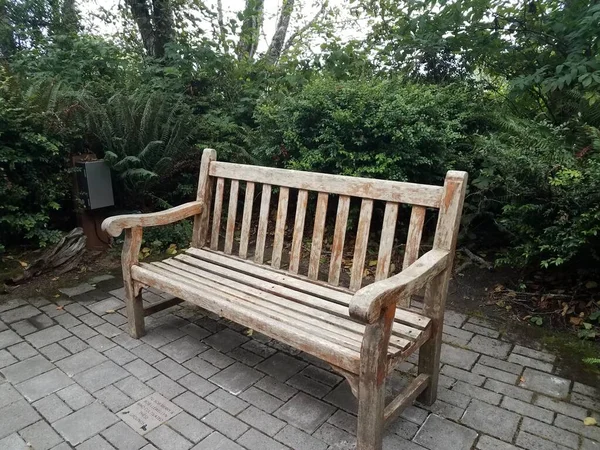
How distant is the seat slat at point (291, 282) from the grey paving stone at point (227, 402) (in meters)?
0.70

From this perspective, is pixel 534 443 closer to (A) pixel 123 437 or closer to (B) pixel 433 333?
(B) pixel 433 333

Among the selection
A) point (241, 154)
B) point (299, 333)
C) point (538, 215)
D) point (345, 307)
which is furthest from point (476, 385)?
point (241, 154)

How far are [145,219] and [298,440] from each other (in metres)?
1.70

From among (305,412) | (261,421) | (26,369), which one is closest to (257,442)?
(261,421)

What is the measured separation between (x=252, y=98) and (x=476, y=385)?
4655mm

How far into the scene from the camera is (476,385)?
240 cm

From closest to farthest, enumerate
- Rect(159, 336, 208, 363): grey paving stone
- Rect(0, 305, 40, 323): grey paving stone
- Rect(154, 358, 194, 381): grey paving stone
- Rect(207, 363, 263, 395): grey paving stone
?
Rect(207, 363, 263, 395): grey paving stone
Rect(154, 358, 194, 381): grey paving stone
Rect(159, 336, 208, 363): grey paving stone
Rect(0, 305, 40, 323): grey paving stone

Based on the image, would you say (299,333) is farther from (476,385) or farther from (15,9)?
(15,9)

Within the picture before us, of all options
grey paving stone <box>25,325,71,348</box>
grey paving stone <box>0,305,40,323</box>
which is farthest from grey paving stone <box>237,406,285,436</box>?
grey paving stone <box>0,305,40,323</box>

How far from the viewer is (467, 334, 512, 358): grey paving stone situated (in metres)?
2.73

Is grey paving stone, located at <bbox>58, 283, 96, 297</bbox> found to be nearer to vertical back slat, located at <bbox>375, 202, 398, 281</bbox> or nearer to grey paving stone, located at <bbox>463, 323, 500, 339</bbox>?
vertical back slat, located at <bbox>375, 202, 398, 281</bbox>

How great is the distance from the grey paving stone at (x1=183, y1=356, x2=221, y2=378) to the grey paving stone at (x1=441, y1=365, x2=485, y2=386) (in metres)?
1.39

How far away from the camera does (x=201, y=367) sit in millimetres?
2559

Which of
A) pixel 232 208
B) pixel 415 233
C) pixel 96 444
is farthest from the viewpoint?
pixel 232 208
